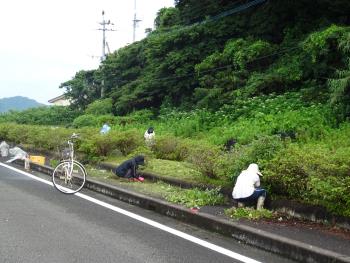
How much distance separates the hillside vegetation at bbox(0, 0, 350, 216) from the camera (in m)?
8.21

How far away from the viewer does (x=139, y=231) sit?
7.43 meters

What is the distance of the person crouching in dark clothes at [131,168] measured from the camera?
12.2 m

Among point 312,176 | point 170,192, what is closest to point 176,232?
point 312,176

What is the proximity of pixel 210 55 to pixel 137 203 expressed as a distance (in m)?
20.4

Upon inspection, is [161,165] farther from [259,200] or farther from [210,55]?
[210,55]

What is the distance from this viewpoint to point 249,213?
7672 millimetres

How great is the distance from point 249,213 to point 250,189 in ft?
1.45

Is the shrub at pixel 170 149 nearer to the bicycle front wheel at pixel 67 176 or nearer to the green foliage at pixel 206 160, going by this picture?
the bicycle front wheel at pixel 67 176

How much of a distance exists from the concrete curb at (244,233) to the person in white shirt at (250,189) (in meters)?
0.72

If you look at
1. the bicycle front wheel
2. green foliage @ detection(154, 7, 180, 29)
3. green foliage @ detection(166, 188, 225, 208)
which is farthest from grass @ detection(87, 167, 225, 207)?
green foliage @ detection(154, 7, 180, 29)

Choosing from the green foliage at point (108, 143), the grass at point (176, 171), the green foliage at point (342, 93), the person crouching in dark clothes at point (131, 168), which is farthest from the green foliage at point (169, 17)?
the person crouching in dark clothes at point (131, 168)

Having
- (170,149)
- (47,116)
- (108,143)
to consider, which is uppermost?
(47,116)

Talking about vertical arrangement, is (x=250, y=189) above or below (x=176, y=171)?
above

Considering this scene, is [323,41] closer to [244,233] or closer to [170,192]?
[170,192]
